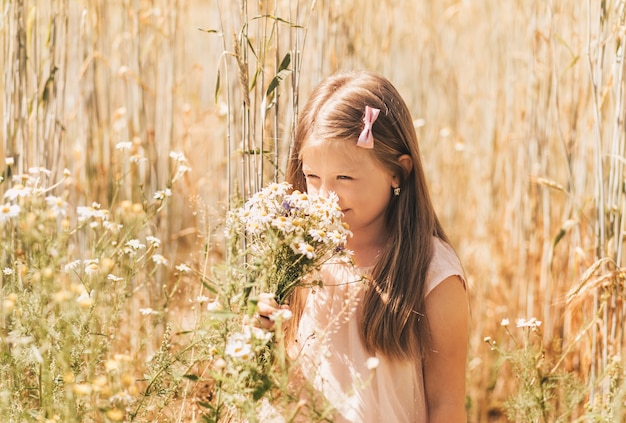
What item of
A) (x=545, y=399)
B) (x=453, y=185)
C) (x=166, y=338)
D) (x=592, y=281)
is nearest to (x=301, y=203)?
(x=166, y=338)

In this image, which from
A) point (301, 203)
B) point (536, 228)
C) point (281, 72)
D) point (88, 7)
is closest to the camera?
point (301, 203)

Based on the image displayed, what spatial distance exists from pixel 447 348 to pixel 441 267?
0.51ft

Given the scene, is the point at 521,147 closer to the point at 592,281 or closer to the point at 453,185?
the point at 453,185

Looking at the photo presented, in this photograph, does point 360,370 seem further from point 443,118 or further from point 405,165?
point 443,118

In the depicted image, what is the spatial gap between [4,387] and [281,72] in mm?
710

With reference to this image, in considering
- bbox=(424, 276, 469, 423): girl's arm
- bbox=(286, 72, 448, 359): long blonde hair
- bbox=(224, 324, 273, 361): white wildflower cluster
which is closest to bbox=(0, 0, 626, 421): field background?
bbox=(286, 72, 448, 359): long blonde hair

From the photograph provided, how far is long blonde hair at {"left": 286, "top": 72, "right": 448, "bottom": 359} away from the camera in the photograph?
145 cm

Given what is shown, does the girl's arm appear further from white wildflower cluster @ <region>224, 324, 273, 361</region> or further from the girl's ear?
→ white wildflower cluster @ <region>224, 324, 273, 361</region>

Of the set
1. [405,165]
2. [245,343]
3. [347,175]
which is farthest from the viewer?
[405,165]

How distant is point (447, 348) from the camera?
146cm

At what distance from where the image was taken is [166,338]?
4.01 feet

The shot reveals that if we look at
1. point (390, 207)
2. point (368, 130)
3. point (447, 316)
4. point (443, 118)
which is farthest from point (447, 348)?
point (443, 118)

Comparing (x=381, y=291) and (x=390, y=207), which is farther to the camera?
(x=390, y=207)

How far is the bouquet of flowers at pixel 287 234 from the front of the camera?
1128 mm
